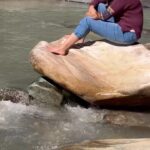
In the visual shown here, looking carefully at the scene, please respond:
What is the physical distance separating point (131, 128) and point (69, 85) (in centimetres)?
81

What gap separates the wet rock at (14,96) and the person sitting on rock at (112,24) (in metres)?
0.63

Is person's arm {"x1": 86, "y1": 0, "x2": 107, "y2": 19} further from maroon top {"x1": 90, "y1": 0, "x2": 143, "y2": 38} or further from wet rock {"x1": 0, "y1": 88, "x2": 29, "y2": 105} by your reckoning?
wet rock {"x1": 0, "y1": 88, "x2": 29, "y2": 105}

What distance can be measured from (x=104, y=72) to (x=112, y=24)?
623 millimetres

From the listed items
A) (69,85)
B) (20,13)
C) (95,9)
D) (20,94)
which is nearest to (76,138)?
(69,85)

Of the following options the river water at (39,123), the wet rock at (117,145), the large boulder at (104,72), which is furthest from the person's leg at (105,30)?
the wet rock at (117,145)

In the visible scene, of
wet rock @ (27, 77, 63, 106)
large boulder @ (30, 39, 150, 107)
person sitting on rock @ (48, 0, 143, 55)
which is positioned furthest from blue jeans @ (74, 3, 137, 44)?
wet rock @ (27, 77, 63, 106)

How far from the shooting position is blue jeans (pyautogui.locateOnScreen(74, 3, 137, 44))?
19.2ft

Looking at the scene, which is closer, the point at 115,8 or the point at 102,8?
the point at 115,8

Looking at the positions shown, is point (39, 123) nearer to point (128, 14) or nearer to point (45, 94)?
point (45, 94)

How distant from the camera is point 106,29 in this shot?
5914 mm

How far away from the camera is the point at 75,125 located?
528cm

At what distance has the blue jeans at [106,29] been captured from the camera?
5.86m

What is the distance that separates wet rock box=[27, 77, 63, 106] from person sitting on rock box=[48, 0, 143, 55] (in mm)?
393

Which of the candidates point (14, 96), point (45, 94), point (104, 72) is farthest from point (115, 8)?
point (14, 96)
